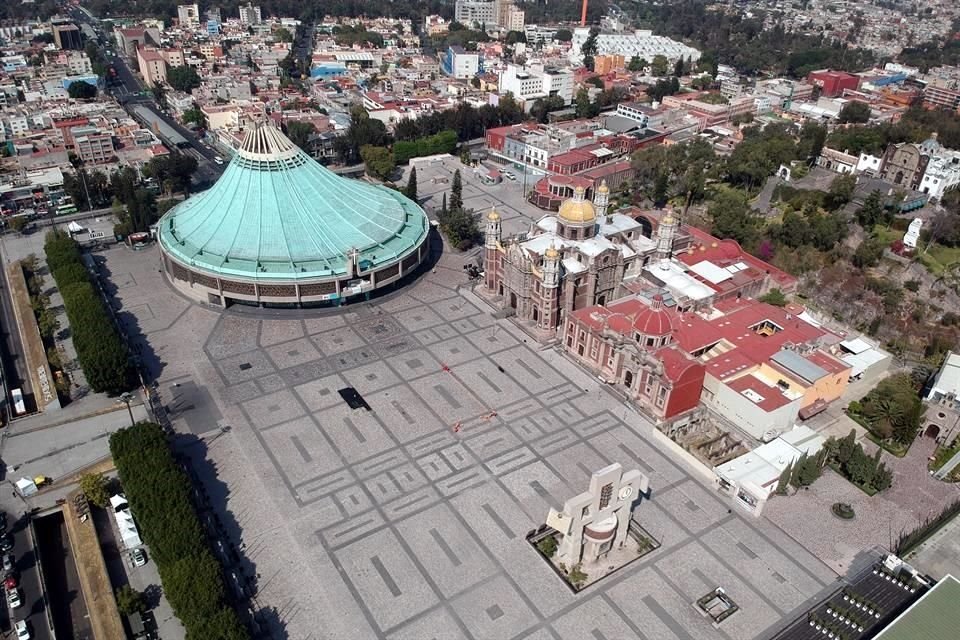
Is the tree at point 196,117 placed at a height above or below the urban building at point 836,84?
below

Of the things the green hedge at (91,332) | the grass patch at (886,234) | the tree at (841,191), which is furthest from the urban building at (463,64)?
the green hedge at (91,332)

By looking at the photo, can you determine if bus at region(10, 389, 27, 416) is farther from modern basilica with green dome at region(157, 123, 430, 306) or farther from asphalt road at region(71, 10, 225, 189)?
asphalt road at region(71, 10, 225, 189)

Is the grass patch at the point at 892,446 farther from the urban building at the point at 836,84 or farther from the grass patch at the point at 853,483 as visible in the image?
the urban building at the point at 836,84

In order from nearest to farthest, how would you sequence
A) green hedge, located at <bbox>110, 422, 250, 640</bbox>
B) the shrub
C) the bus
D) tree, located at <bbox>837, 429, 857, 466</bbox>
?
green hedge, located at <bbox>110, 422, 250, 640</bbox>
the shrub
tree, located at <bbox>837, 429, 857, 466</bbox>
the bus

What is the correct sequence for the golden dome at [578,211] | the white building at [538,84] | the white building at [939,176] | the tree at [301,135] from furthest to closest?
the white building at [538,84] → the tree at [301,135] → the white building at [939,176] → the golden dome at [578,211]

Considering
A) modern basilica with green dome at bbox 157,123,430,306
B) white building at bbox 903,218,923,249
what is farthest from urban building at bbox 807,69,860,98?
A: modern basilica with green dome at bbox 157,123,430,306

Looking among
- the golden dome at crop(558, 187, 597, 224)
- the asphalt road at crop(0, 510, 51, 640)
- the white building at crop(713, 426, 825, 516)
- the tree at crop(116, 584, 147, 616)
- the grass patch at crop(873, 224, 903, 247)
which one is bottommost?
the asphalt road at crop(0, 510, 51, 640)

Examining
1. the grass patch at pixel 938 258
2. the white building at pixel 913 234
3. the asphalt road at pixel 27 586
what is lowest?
the asphalt road at pixel 27 586
